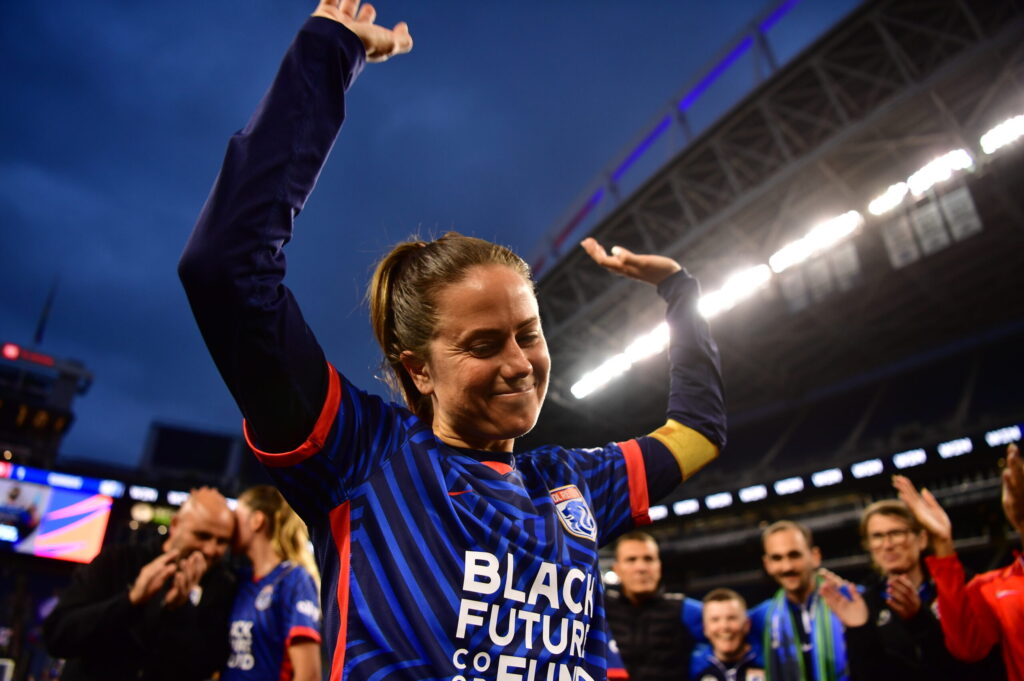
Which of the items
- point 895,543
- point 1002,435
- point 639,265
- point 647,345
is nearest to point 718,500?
point 1002,435

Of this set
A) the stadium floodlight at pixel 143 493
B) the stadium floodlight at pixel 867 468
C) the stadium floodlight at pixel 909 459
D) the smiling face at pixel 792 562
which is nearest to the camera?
the smiling face at pixel 792 562

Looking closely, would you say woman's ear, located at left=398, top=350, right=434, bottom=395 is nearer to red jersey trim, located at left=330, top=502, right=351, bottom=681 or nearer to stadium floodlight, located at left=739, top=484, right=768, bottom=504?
red jersey trim, located at left=330, top=502, right=351, bottom=681

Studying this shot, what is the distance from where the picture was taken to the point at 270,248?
863 mm

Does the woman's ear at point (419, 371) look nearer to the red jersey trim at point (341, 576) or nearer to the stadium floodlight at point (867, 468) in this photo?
the red jersey trim at point (341, 576)

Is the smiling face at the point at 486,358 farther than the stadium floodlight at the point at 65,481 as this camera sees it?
No

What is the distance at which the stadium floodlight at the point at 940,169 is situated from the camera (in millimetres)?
7188

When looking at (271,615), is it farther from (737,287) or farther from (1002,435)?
(1002,435)

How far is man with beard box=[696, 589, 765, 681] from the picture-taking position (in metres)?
4.04

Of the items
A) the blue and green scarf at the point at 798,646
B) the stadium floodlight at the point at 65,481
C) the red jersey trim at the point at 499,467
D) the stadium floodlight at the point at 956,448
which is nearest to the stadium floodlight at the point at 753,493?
the stadium floodlight at the point at 956,448

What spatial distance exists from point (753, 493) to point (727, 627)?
11380 mm

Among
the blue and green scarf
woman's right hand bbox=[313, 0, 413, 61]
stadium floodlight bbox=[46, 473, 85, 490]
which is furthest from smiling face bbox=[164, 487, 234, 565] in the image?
stadium floodlight bbox=[46, 473, 85, 490]

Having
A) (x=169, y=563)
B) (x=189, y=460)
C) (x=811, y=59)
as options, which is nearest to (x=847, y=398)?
(x=811, y=59)

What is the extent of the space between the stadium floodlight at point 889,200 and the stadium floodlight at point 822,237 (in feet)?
0.75

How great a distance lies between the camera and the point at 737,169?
1038cm
